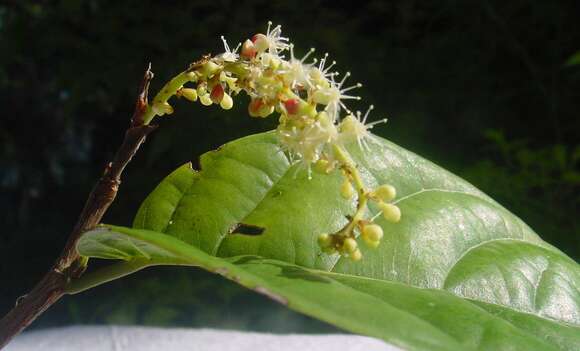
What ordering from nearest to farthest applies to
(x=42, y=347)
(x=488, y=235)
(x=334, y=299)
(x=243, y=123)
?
(x=334, y=299), (x=488, y=235), (x=42, y=347), (x=243, y=123)

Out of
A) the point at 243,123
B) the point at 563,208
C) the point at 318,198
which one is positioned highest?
the point at 318,198

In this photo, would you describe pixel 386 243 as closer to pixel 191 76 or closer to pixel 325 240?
pixel 325 240

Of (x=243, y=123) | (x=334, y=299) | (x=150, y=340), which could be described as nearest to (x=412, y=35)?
(x=243, y=123)

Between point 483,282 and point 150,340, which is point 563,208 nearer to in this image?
point 150,340

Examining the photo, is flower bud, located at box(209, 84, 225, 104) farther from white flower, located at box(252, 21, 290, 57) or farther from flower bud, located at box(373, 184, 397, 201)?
flower bud, located at box(373, 184, 397, 201)

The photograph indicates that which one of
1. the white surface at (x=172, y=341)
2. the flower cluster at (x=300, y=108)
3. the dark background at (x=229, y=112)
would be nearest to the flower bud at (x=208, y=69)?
the flower cluster at (x=300, y=108)

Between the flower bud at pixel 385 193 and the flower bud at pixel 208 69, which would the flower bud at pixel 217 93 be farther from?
the flower bud at pixel 385 193
